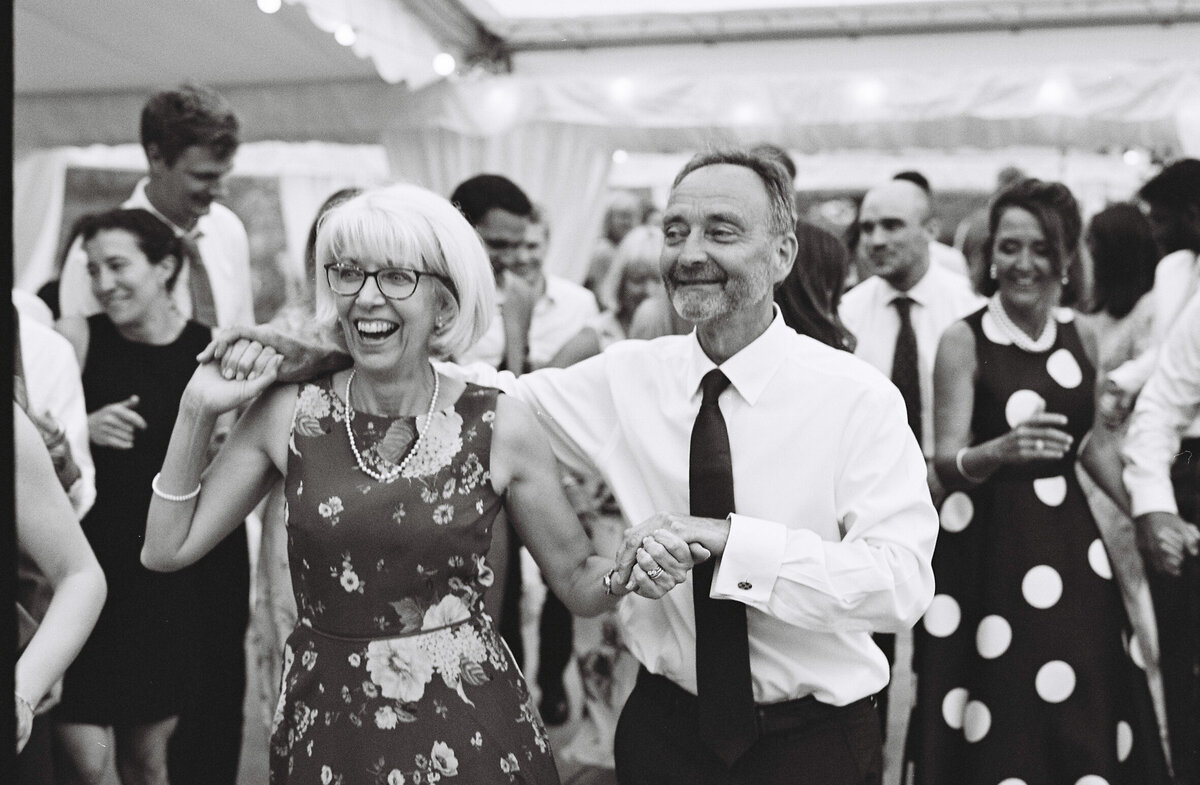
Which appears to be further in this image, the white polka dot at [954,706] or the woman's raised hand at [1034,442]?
the white polka dot at [954,706]

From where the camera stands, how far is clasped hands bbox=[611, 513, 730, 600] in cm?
176

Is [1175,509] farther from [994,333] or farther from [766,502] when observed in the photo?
[766,502]

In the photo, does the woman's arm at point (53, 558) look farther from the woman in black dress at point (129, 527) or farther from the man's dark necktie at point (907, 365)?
the man's dark necktie at point (907, 365)

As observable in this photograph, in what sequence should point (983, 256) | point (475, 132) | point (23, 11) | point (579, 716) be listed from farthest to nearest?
1. point (475, 132)
2. point (579, 716)
3. point (23, 11)
4. point (983, 256)

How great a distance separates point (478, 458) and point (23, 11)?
376 centimetres

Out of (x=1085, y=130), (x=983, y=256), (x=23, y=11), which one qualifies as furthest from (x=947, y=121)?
(x=23, y=11)

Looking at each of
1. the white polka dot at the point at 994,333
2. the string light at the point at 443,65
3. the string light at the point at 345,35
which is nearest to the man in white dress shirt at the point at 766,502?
the white polka dot at the point at 994,333

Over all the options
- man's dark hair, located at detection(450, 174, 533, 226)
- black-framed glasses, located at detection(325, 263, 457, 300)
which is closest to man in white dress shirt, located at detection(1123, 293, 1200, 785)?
man's dark hair, located at detection(450, 174, 533, 226)

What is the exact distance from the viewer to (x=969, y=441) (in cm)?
321

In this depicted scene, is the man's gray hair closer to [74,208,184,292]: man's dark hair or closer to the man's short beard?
the man's short beard

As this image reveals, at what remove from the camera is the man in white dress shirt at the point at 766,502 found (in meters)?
1.91

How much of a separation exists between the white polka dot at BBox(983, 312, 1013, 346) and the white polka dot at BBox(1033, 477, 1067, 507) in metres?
0.39

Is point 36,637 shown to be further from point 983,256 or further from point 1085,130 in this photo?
point 1085,130

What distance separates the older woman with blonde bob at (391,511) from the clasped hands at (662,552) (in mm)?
48
